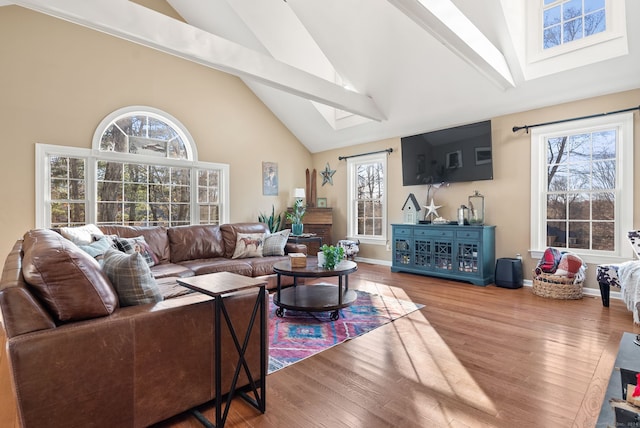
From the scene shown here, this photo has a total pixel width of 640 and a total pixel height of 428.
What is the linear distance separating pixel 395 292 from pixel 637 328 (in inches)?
89.9

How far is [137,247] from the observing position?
11.9 feet

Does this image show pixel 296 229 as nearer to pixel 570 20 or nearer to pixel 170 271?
Result: pixel 170 271

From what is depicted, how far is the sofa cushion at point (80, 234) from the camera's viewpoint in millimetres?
3070

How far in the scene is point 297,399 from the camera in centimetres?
192

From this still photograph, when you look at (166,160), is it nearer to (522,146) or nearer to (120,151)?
(120,151)

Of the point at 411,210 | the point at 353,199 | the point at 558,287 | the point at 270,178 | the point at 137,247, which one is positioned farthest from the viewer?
the point at 353,199

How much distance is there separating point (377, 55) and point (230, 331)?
4.51m

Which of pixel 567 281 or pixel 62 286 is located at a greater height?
pixel 62 286

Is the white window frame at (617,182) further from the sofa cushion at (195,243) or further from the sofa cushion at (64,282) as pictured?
the sofa cushion at (64,282)

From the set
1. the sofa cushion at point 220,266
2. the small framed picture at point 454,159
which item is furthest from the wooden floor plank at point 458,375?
the small framed picture at point 454,159

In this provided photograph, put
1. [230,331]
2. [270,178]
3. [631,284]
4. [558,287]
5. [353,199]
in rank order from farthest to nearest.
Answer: [353,199]
[270,178]
[558,287]
[631,284]
[230,331]

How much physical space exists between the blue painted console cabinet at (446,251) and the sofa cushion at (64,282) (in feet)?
14.9

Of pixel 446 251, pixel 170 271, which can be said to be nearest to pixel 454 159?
pixel 446 251

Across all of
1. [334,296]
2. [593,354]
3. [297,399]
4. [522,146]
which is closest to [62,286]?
[297,399]
